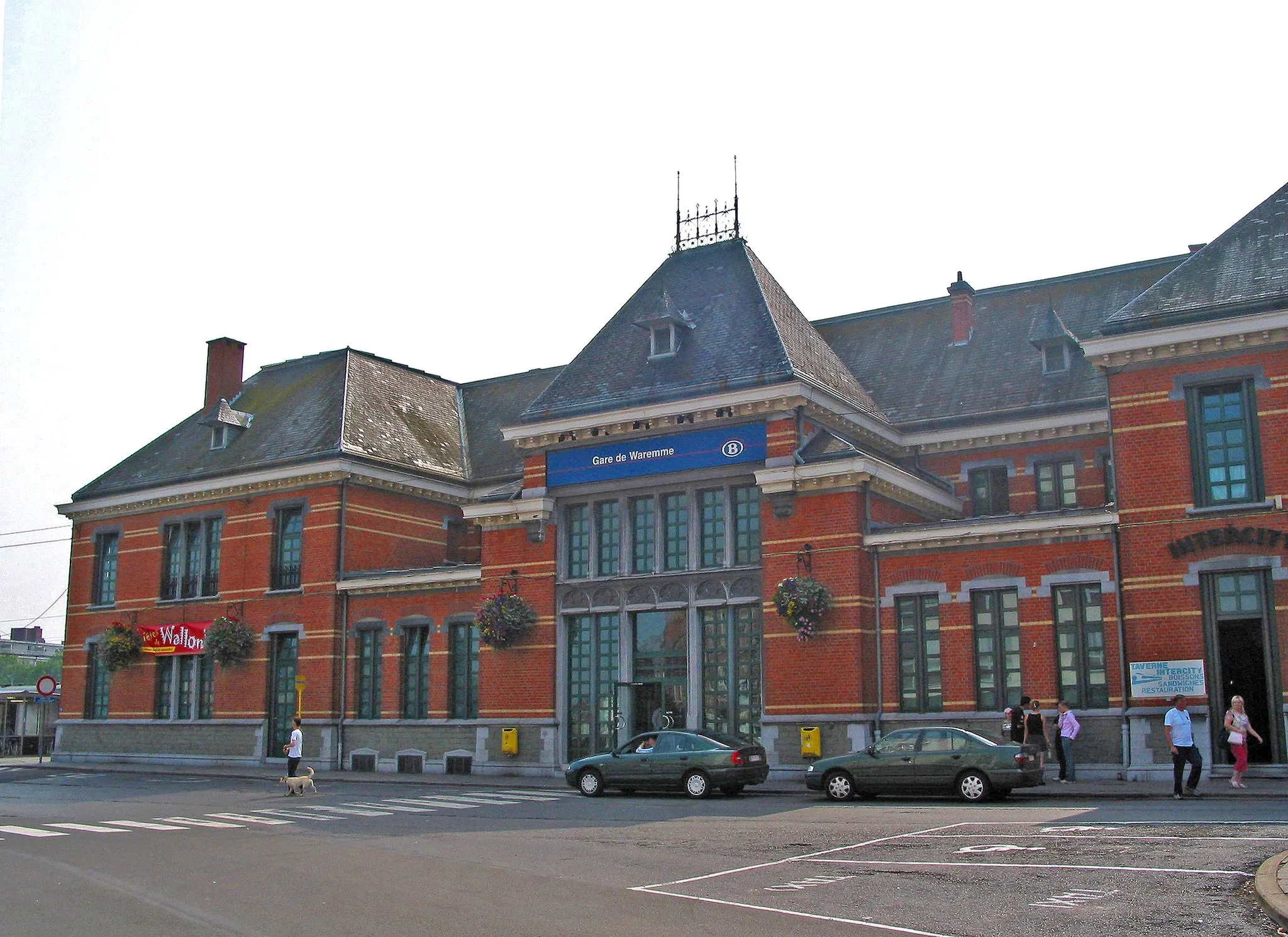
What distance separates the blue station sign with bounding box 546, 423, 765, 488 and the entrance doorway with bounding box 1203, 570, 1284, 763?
9994 millimetres

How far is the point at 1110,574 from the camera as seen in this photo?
81.5 feet

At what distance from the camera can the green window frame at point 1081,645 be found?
24.9 meters

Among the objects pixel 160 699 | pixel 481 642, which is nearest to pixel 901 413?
pixel 481 642

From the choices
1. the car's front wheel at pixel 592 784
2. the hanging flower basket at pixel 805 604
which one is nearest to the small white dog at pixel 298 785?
the car's front wheel at pixel 592 784

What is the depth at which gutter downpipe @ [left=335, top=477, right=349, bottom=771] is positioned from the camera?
35094mm

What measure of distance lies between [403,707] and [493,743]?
4.09 meters

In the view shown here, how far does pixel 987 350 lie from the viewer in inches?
1345

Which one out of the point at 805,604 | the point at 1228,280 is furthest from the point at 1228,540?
the point at 805,604

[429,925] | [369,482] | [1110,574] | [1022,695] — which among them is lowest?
[429,925]

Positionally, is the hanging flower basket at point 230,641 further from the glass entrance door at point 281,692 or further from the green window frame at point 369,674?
the green window frame at point 369,674

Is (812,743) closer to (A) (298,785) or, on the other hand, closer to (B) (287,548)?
(A) (298,785)

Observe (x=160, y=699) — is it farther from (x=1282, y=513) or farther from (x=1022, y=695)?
(x=1282, y=513)

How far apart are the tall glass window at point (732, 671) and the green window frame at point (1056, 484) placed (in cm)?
811

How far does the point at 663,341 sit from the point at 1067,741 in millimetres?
14029
